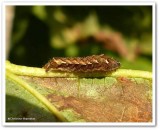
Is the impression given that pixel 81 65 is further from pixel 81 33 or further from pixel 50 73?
pixel 81 33

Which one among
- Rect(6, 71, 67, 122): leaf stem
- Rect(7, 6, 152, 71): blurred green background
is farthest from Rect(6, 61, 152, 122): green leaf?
Rect(7, 6, 152, 71): blurred green background

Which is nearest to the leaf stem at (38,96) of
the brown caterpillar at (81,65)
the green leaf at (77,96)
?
the green leaf at (77,96)

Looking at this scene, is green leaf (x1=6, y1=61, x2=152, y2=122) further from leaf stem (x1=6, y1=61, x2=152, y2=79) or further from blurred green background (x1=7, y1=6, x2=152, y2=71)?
blurred green background (x1=7, y1=6, x2=152, y2=71)

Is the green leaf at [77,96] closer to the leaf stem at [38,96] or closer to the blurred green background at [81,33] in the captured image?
the leaf stem at [38,96]

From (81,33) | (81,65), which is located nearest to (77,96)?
(81,65)
